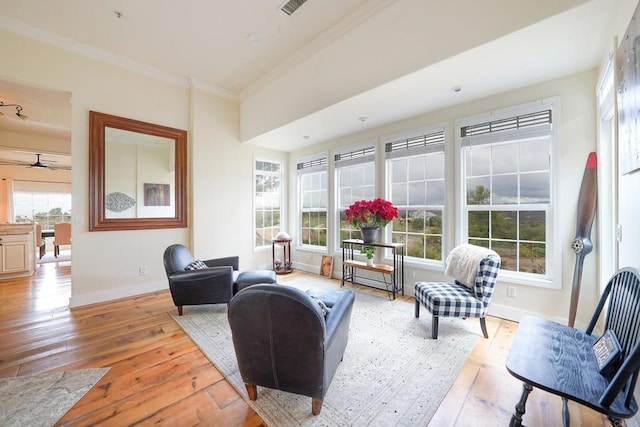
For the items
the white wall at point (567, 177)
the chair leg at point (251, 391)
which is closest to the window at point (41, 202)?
the chair leg at point (251, 391)

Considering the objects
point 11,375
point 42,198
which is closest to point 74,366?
point 11,375

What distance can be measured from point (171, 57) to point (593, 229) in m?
5.34

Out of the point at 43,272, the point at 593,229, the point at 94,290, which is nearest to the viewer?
the point at 593,229

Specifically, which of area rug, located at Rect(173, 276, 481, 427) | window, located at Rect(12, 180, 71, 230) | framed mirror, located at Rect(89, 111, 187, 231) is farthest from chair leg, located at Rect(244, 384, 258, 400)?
window, located at Rect(12, 180, 71, 230)

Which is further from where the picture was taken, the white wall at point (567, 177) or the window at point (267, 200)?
the window at point (267, 200)

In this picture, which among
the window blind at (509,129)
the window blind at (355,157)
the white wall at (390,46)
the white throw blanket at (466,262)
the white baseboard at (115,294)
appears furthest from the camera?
the window blind at (355,157)

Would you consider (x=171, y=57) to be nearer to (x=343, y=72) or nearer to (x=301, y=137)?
(x=301, y=137)

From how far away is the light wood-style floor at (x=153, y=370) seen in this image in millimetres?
1573

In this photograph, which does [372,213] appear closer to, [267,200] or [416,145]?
[416,145]

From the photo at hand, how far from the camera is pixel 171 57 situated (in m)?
3.60

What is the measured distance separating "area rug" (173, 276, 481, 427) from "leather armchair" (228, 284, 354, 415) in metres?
0.18

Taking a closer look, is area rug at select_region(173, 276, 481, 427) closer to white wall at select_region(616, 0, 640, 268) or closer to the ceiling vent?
white wall at select_region(616, 0, 640, 268)

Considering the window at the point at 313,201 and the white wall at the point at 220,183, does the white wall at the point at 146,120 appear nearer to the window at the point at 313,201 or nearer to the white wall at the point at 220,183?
the white wall at the point at 220,183

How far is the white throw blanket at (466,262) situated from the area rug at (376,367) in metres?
0.53
